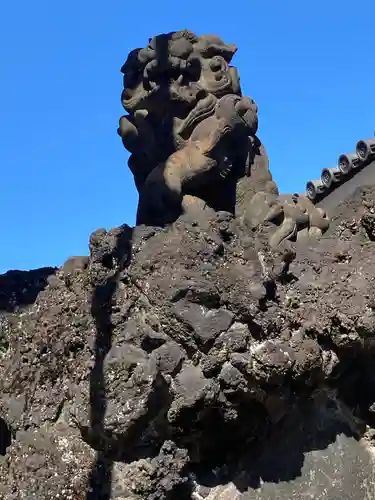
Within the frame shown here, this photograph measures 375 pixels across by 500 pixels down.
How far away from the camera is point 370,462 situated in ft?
8.64

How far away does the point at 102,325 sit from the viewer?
237cm

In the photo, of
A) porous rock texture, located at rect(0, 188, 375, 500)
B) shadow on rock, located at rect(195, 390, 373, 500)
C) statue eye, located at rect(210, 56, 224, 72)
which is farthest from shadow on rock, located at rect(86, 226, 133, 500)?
statue eye, located at rect(210, 56, 224, 72)

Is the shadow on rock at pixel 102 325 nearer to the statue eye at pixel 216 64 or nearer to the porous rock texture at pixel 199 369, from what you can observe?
the porous rock texture at pixel 199 369

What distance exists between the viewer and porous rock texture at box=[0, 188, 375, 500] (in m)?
2.27

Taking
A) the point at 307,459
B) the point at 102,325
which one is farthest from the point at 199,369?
the point at 307,459

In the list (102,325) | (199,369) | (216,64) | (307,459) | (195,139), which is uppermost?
Answer: (216,64)

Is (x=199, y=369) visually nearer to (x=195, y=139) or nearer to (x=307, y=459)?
(x=307, y=459)

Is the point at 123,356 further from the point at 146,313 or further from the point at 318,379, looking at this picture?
the point at 318,379

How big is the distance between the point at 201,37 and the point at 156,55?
22 cm

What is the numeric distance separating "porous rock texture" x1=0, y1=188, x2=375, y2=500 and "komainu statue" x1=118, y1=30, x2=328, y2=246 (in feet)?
0.72

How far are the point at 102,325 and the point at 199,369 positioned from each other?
0.36 m

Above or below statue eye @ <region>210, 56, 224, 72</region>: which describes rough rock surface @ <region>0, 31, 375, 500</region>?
below

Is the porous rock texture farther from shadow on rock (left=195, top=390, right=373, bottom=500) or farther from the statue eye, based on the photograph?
the statue eye

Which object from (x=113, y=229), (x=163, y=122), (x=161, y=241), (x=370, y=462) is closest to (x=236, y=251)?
(x=161, y=241)
